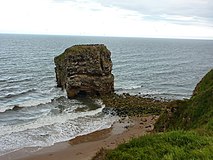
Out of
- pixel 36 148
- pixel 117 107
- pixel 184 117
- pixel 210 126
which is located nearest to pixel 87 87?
pixel 117 107

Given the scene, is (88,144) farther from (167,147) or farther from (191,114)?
(167,147)

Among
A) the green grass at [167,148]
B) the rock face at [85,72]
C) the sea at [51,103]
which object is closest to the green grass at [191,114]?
the green grass at [167,148]

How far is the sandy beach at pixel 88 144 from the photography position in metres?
26.2

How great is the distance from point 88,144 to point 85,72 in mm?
19413

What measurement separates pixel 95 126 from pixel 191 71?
53472 mm

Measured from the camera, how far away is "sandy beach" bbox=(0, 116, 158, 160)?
26250mm

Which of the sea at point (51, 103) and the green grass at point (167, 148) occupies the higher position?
the green grass at point (167, 148)

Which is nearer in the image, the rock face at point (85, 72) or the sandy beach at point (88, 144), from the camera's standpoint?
the sandy beach at point (88, 144)

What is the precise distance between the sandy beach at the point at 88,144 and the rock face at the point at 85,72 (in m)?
11.6

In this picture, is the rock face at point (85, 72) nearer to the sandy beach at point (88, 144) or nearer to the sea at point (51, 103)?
the sea at point (51, 103)

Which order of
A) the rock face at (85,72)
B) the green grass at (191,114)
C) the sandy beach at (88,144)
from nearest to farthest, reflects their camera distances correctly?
the green grass at (191,114) < the sandy beach at (88,144) < the rock face at (85,72)

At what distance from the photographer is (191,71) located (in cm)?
8200

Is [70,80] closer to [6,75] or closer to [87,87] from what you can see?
[87,87]

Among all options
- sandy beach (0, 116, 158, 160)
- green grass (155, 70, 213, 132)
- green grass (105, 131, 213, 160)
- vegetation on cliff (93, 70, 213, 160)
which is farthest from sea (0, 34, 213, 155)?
green grass (105, 131, 213, 160)
